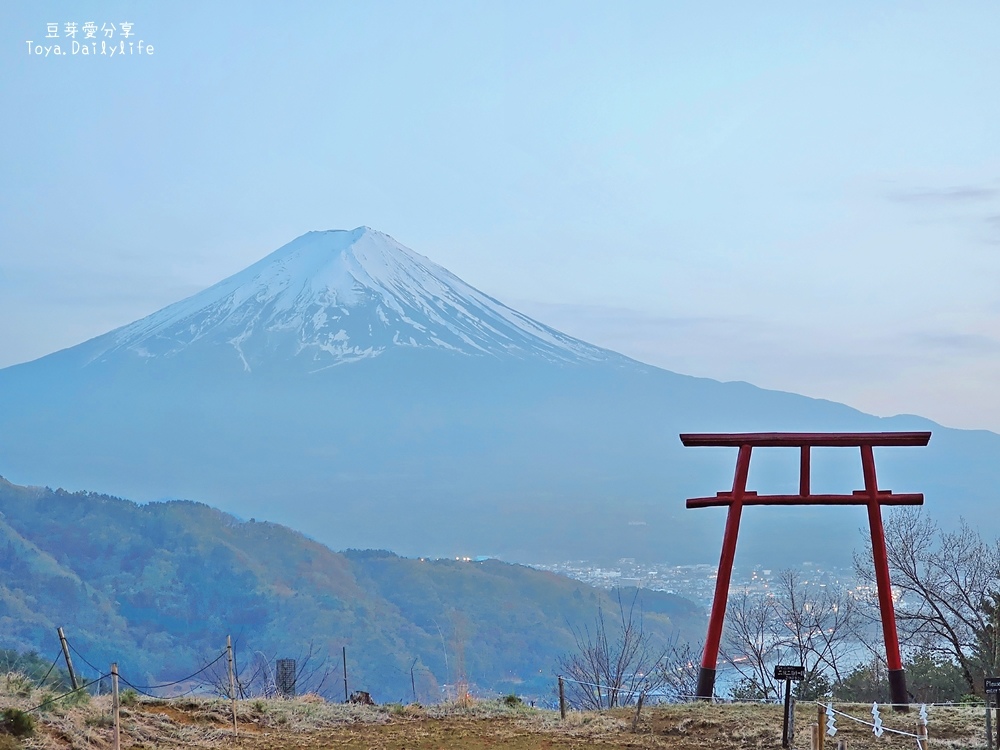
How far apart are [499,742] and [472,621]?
5580cm

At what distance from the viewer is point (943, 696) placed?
17891mm

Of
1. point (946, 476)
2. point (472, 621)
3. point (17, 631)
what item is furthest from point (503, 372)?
point (17, 631)

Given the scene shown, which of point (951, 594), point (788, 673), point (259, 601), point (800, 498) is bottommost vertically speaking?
point (259, 601)

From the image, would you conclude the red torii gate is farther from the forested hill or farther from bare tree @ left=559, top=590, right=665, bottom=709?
the forested hill

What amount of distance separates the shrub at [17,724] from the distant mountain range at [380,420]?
292 feet

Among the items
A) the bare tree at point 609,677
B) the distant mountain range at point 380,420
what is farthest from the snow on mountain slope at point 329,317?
the bare tree at point 609,677

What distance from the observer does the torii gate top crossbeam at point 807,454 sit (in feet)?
42.9

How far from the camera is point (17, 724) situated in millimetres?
10336

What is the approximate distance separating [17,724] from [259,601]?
199 ft

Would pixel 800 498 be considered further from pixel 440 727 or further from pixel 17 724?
pixel 17 724

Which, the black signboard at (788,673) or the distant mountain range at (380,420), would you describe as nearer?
the black signboard at (788,673)

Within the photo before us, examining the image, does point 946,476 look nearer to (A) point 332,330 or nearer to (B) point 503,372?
(B) point 503,372

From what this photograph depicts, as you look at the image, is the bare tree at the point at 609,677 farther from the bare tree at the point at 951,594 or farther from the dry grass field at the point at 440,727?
the bare tree at the point at 951,594

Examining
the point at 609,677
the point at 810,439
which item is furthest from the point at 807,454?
the point at 609,677
